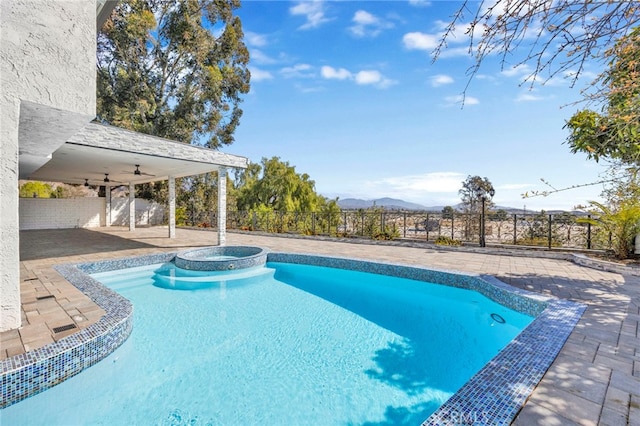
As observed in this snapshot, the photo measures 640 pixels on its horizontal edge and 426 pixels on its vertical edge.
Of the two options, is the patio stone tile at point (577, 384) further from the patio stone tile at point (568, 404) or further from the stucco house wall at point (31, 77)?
the stucco house wall at point (31, 77)

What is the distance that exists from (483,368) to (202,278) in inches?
256

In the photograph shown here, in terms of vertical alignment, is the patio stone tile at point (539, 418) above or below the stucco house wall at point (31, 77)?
below

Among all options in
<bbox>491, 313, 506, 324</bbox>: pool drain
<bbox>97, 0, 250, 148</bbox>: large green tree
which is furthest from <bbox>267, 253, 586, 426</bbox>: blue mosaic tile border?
<bbox>97, 0, 250, 148</bbox>: large green tree

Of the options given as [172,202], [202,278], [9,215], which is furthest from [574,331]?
[172,202]

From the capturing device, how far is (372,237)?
40.2 ft

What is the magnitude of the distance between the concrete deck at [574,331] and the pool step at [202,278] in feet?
5.75

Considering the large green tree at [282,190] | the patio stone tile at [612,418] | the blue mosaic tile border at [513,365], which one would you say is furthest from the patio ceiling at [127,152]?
the large green tree at [282,190]

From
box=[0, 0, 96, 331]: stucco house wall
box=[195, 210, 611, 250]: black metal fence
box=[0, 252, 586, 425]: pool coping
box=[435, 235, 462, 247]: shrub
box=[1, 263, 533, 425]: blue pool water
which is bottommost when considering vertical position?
box=[1, 263, 533, 425]: blue pool water

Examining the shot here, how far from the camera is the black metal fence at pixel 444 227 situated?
8898 mm

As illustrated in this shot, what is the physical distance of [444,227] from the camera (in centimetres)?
1121

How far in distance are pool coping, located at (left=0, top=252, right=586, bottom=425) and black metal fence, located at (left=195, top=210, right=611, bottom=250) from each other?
529 cm

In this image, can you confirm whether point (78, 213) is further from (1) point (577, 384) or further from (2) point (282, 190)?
(1) point (577, 384)

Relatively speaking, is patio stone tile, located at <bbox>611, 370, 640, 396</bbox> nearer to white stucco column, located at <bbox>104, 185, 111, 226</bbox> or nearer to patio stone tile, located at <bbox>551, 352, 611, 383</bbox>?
patio stone tile, located at <bbox>551, 352, 611, 383</bbox>

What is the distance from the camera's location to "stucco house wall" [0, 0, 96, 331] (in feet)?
10.3
